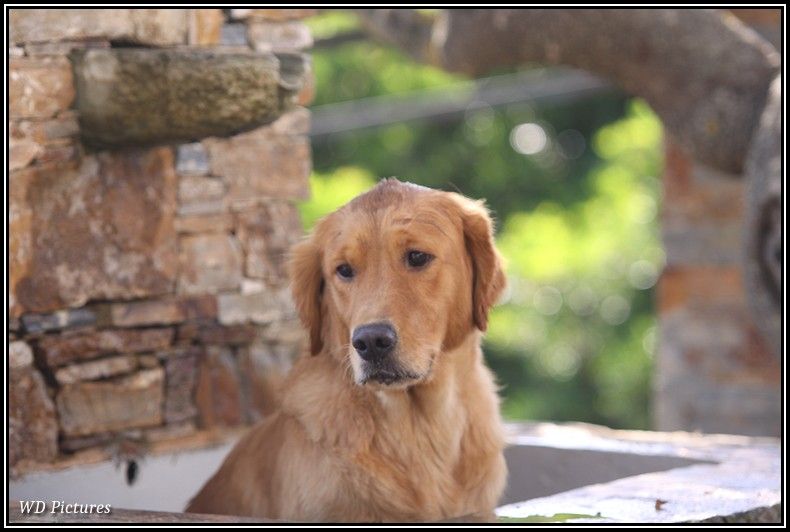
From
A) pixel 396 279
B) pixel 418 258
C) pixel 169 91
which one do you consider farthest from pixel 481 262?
pixel 169 91

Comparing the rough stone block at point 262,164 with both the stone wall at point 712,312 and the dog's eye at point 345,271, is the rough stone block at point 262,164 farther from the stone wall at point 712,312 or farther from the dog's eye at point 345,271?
the stone wall at point 712,312

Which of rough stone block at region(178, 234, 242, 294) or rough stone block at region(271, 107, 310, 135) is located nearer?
rough stone block at region(178, 234, 242, 294)

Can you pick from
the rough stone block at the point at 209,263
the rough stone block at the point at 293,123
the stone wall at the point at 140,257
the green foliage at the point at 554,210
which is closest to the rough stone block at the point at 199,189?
the stone wall at the point at 140,257

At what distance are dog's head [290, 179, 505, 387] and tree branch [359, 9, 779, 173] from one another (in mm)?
2377

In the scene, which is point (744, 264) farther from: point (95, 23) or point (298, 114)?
point (95, 23)

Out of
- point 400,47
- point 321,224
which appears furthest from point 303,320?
point 400,47

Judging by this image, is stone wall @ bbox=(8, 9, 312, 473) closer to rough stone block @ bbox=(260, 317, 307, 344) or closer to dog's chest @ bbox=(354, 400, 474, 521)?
rough stone block @ bbox=(260, 317, 307, 344)

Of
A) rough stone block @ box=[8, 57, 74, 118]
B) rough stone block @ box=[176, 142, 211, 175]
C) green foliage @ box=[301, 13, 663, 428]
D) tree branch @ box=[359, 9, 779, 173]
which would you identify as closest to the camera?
rough stone block @ box=[8, 57, 74, 118]

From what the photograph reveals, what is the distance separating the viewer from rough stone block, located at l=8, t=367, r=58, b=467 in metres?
4.61

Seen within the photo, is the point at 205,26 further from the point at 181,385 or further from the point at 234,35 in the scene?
the point at 181,385

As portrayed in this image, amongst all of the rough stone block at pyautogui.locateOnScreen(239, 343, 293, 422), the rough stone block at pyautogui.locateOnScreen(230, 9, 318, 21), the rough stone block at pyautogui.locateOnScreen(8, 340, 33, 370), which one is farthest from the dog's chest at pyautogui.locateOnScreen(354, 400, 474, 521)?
the rough stone block at pyautogui.locateOnScreen(230, 9, 318, 21)

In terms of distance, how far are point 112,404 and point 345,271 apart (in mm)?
1371

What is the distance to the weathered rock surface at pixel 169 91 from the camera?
4.42 meters
